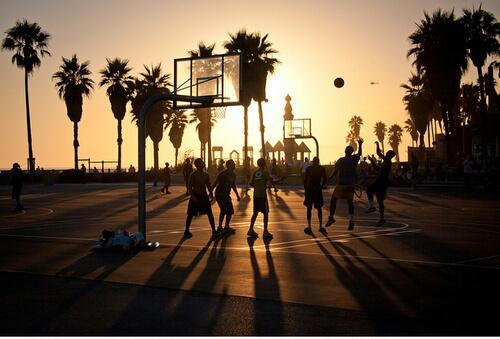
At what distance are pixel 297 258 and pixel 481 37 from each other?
4422 cm

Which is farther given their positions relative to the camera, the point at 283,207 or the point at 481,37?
the point at 481,37

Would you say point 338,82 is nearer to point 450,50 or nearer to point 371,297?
point 450,50

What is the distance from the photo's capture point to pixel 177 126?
91.8 m

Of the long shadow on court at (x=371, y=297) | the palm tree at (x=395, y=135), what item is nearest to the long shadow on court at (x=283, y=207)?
the long shadow on court at (x=371, y=297)

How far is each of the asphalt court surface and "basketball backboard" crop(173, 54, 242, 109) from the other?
12.5ft

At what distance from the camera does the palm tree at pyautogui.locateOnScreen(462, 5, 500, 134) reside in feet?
169

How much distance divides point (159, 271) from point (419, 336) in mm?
5400

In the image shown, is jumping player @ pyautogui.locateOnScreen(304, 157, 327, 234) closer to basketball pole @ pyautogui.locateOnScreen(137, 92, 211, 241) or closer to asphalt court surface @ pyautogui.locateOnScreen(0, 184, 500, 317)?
asphalt court surface @ pyautogui.locateOnScreen(0, 184, 500, 317)

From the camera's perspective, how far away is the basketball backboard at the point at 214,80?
20.4 metres

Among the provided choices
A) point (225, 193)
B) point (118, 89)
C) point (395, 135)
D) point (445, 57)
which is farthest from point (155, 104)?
point (395, 135)

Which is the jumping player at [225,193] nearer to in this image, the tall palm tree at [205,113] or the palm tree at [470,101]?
the tall palm tree at [205,113]

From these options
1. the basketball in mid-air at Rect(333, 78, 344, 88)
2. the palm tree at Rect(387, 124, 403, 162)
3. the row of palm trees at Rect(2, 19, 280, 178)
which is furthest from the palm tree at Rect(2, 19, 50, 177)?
the palm tree at Rect(387, 124, 403, 162)

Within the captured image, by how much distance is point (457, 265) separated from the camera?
1131 centimetres

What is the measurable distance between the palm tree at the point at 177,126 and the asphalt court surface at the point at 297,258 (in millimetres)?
66237
